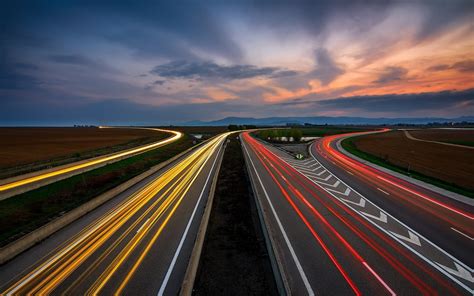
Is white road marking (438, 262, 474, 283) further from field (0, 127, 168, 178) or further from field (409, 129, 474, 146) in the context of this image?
field (409, 129, 474, 146)

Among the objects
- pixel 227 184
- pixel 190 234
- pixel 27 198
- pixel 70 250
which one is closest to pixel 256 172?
pixel 227 184

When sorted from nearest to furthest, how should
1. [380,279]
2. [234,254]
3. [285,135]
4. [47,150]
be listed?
1. [380,279]
2. [234,254]
3. [47,150]
4. [285,135]

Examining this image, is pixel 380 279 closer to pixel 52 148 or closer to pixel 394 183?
pixel 394 183

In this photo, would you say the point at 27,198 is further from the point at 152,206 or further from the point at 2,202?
the point at 152,206

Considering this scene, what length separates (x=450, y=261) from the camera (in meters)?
11.6

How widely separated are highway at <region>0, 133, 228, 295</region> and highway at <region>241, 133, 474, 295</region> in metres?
5.78

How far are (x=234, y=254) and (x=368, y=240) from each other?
8.45 metres

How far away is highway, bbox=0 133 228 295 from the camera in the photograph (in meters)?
9.87

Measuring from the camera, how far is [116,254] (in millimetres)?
12141

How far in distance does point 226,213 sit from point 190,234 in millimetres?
4279

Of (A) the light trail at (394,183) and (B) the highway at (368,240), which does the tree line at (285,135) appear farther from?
(B) the highway at (368,240)

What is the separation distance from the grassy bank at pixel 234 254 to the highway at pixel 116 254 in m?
1.17

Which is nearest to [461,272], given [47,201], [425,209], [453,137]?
[425,209]

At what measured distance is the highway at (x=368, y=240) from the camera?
10055 mm
